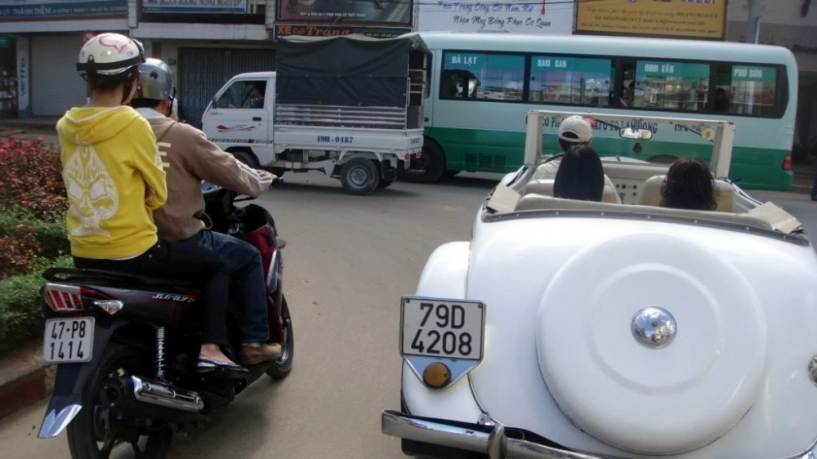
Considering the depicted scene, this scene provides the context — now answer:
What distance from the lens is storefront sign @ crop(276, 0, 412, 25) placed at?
24.0 m

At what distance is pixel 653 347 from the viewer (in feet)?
8.92

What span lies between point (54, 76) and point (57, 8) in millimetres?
3320

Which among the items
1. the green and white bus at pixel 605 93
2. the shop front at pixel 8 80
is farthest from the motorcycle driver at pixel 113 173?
the shop front at pixel 8 80

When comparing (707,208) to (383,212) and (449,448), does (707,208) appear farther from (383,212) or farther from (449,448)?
(383,212)

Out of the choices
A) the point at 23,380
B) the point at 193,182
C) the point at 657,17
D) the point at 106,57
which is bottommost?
the point at 23,380

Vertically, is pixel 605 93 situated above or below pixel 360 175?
above

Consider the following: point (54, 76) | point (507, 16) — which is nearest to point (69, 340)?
point (507, 16)

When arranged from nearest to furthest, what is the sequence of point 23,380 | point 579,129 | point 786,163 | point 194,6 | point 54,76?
point 23,380 < point 579,129 < point 786,163 < point 194,6 < point 54,76

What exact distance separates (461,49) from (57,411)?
14117mm

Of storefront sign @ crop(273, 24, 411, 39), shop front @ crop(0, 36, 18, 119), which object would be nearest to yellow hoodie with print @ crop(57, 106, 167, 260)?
storefront sign @ crop(273, 24, 411, 39)

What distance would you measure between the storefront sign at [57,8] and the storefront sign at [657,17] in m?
15.0

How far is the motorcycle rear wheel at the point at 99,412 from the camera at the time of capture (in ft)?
10.4

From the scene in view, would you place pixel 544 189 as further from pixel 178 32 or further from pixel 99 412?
pixel 178 32

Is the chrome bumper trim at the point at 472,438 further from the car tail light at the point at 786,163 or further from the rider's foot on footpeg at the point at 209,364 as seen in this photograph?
the car tail light at the point at 786,163
